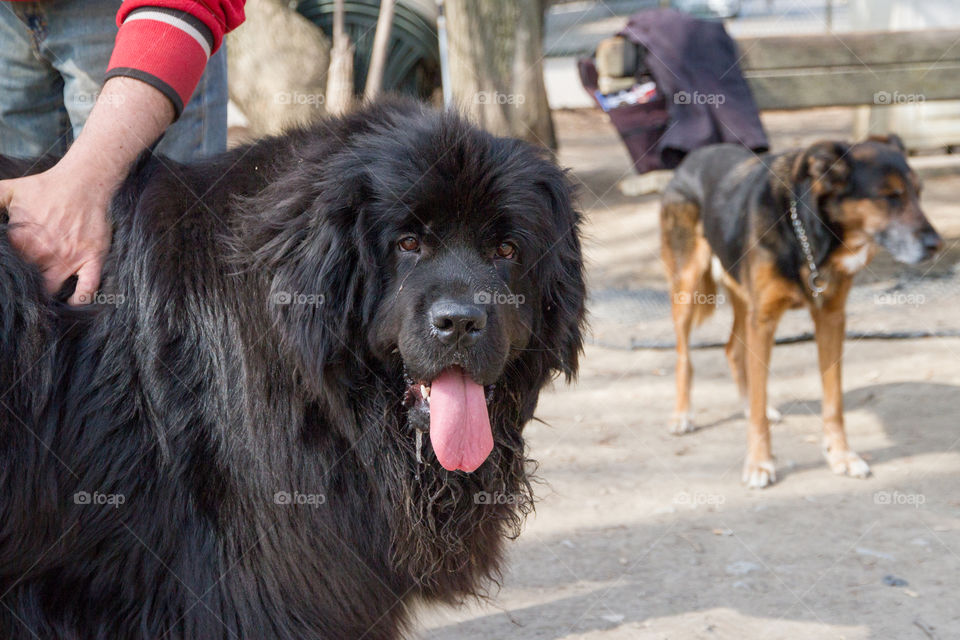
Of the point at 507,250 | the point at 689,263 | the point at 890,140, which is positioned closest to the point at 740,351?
the point at 689,263

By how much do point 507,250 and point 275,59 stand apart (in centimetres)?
629

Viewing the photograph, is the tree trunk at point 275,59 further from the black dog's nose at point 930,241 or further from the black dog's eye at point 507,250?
the black dog's eye at point 507,250

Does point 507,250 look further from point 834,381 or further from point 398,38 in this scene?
point 398,38

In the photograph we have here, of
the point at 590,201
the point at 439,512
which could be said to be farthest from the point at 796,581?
the point at 590,201

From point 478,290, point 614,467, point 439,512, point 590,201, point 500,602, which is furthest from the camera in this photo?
point 590,201

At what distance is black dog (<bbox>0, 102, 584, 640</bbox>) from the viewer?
2256 mm

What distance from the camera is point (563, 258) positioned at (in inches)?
101

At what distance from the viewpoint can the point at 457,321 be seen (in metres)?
2.24

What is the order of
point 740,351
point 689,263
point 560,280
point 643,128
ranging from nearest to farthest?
point 560,280 < point 740,351 < point 689,263 < point 643,128

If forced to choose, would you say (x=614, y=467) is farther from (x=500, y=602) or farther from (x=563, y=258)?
(x=563, y=258)

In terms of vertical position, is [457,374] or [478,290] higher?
[478,290]

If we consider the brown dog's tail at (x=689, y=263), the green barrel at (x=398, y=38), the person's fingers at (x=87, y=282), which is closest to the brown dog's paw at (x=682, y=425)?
the brown dog's tail at (x=689, y=263)

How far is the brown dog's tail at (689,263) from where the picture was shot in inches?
225

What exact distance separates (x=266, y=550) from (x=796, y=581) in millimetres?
2309
